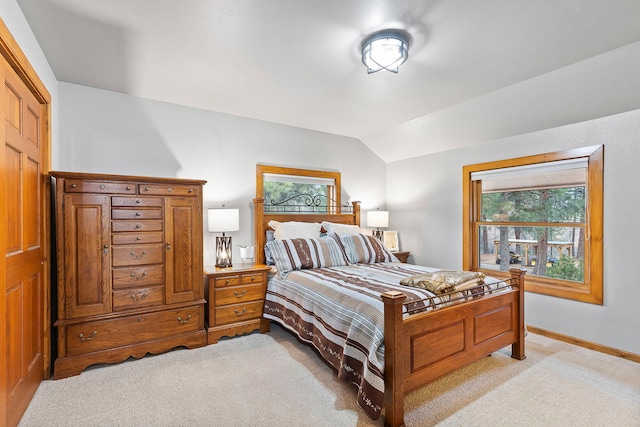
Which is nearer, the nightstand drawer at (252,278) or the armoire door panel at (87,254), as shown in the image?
the armoire door panel at (87,254)

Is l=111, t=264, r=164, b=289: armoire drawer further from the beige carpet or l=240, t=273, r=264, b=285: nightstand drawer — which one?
l=240, t=273, r=264, b=285: nightstand drawer

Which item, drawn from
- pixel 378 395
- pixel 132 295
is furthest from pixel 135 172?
pixel 378 395

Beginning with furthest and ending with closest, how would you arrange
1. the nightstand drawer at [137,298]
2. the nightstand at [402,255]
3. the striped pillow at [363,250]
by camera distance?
1. the nightstand at [402,255]
2. the striped pillow at [363,250]
3. the nightstand drawer at [137,298]

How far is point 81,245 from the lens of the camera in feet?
8.32

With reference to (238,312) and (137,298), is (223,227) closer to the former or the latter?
(238,312)

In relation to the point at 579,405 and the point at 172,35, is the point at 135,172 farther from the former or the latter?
the point at 579,405

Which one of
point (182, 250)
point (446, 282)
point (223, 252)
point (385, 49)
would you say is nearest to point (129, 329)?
point (182, 250)

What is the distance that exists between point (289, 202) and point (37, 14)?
2.91 metres

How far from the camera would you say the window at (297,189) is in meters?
4.09

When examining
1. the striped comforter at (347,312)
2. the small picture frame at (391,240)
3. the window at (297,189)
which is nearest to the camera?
the striped comforter at (347,312)

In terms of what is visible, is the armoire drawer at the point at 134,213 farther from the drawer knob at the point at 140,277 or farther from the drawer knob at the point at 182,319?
the drawer knob at the point at 182,319

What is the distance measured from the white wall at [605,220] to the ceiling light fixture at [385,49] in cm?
205

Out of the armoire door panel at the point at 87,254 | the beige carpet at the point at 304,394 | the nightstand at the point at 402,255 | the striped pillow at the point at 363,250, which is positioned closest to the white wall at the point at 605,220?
the beige carpet at the point at 304,394

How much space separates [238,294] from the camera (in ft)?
10.6
